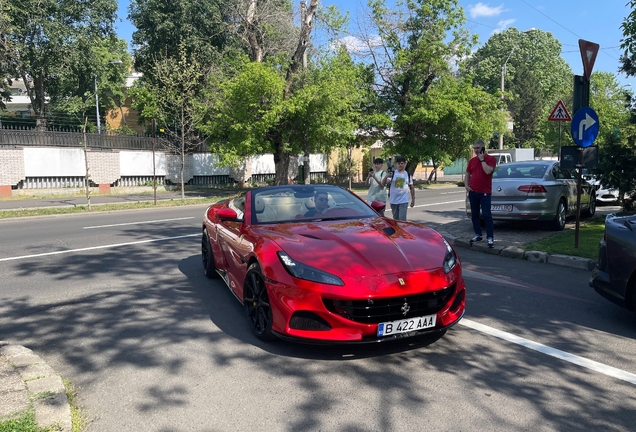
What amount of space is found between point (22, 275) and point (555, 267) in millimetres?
7928

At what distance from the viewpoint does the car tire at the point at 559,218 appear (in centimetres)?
1076

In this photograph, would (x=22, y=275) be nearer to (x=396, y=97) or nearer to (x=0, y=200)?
(x=0, y=200)

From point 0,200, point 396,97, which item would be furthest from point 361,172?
point 0,200

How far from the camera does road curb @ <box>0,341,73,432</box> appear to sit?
128 inches

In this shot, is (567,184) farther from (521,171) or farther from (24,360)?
(24,360)

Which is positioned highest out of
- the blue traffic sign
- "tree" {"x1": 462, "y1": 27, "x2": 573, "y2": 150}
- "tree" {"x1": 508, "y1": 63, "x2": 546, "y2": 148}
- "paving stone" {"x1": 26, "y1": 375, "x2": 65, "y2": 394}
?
"tree" {"x1": 462, "y1": 27, "x2": 573, "y2": 150}

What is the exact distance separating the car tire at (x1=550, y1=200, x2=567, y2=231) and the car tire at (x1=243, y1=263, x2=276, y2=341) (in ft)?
26.1

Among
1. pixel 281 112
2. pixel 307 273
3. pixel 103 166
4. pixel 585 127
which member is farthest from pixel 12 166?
pixel 307 273

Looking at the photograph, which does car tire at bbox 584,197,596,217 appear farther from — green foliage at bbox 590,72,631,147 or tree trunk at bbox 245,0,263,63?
green foliage at bbox 590,72,631,147

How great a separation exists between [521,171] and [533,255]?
3259mm

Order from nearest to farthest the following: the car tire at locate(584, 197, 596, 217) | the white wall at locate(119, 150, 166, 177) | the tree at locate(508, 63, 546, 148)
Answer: the car tire at locate(584, 197, 596, 217) → the white wall at locate(119, 150, 166, 177) → the tree at locate(508, 63, 546, 148)

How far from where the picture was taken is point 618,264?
5.01 metres

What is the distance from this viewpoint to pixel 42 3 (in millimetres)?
27656

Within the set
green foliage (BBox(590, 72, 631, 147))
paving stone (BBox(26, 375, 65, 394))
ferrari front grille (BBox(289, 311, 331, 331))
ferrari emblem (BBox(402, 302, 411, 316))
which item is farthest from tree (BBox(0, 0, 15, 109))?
green foliage (BBox(590, 72, 631, 147))
